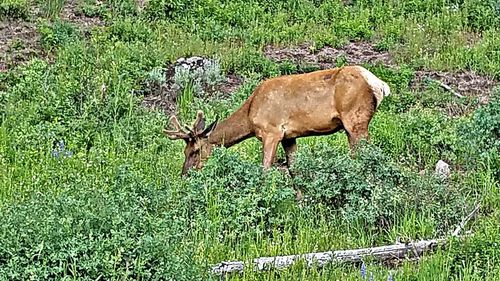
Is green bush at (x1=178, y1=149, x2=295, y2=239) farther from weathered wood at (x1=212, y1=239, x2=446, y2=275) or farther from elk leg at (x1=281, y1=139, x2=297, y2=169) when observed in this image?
elk leg at (x1=281, y1=139, x2=297, y2=169)

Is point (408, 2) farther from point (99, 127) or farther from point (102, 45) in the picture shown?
point (99, 127)

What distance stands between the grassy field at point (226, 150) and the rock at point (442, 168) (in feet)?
0.35

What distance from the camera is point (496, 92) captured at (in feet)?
35.0

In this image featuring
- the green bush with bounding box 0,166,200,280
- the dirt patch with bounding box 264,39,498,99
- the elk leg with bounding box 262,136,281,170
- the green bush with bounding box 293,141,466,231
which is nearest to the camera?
the green bush with bounding box 0,166,200,280

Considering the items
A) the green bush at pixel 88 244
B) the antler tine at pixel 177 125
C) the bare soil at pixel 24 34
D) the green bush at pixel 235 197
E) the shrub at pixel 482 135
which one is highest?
the green bush at pixel 88 244

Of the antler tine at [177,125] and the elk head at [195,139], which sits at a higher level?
the antler tine at [177,125]

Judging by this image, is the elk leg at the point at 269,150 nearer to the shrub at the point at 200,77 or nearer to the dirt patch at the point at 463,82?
the shrub at the point at 200,77

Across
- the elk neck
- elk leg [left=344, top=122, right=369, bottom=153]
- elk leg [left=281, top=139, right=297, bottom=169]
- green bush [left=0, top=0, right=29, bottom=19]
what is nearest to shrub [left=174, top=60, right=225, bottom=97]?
the elk neck

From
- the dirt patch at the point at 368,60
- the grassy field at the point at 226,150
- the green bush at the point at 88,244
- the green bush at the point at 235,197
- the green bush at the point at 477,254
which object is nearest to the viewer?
the green bush at the point at 88,244

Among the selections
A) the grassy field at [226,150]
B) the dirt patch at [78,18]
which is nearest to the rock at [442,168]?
the grassy field at [226,150]

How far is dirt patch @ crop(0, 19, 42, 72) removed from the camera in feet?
49.4

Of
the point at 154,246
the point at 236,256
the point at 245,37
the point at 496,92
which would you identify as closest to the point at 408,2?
the point at 245,37

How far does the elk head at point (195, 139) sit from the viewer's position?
10.4m

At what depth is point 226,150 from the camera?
951 centimetres
